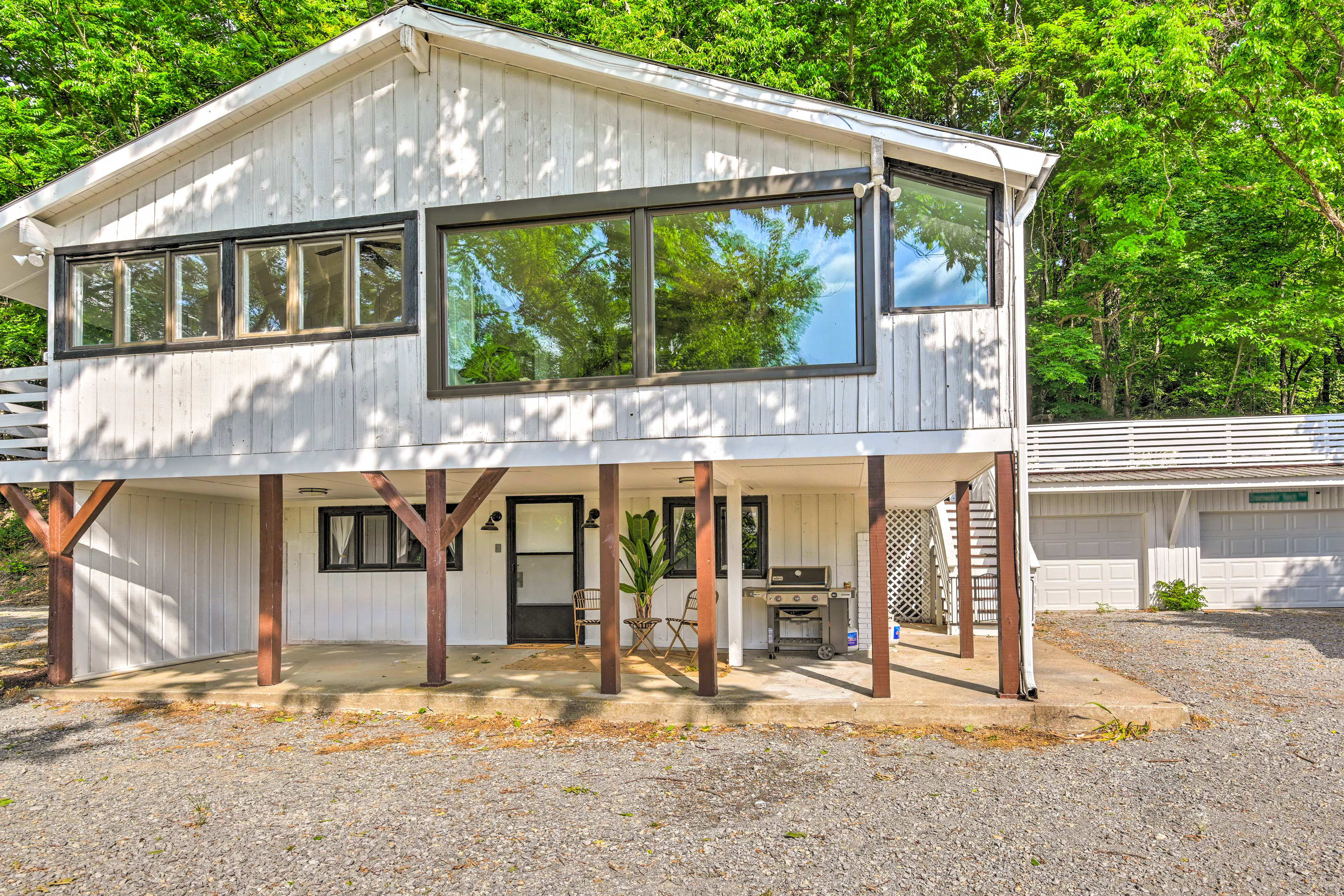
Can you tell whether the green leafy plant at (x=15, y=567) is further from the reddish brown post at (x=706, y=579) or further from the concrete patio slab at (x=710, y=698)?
the reddish brown post at (x=706, y=579)

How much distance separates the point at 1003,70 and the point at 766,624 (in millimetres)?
15605

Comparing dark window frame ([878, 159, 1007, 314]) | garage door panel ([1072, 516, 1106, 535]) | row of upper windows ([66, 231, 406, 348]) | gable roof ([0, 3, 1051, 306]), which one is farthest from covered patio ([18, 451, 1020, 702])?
garage door panel ([1072, 516, 1106, 535])

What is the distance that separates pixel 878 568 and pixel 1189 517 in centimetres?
1174

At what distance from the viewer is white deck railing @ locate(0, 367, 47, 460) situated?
8.67 meters

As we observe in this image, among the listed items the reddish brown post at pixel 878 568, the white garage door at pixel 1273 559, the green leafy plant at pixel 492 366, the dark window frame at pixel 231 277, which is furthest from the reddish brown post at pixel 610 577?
the white garage door at pixel 1273 559

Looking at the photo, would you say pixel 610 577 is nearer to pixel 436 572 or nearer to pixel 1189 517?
pixel 436 572

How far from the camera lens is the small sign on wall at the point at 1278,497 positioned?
1581cm

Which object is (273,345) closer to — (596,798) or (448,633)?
(448,633)

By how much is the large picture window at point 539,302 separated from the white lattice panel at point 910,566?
7.37m

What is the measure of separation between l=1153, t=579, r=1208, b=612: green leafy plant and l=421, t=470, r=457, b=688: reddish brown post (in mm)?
13392

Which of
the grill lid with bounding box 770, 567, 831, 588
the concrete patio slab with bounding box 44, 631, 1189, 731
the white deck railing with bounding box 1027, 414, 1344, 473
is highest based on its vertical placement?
the white deck railing with bounding box 1027, 414, 1344, 473

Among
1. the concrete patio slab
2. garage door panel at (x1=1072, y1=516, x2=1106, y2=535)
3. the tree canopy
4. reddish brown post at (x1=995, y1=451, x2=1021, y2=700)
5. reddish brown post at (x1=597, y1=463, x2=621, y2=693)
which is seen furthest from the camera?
garage door panel at (x1=1072, y1=516, x2=1106, y2=535)

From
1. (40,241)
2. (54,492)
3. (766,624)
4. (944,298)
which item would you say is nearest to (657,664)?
(766,624)

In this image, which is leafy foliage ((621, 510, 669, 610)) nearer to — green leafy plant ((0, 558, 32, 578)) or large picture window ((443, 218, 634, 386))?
large picture window ((443, 218, 634, 386))
